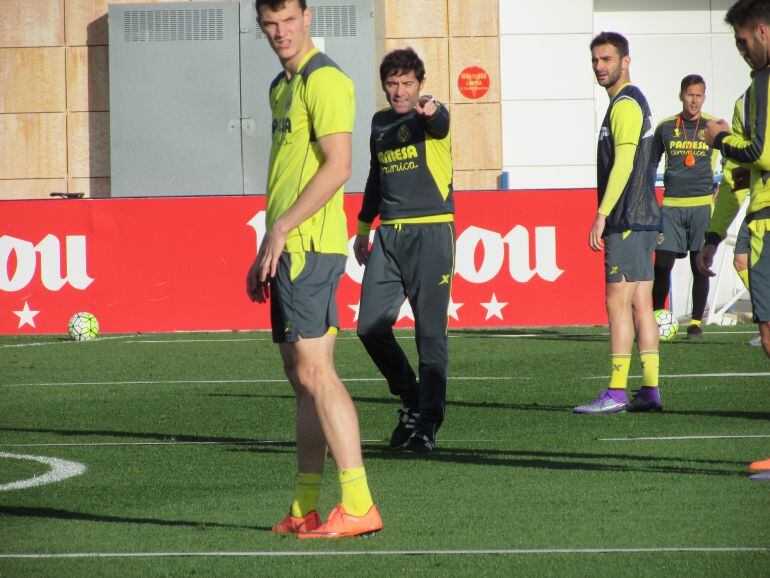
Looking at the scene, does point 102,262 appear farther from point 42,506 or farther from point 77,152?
point 42,506

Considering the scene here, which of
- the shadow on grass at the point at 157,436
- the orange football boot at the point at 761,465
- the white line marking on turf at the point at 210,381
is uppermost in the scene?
the orange football boot at the point at 761,465

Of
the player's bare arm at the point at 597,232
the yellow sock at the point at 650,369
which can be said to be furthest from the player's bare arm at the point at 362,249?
the yellow sock at the point at 650,369

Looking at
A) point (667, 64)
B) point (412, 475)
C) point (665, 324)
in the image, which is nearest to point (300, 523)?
point (412, 475)

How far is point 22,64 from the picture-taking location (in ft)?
74.2

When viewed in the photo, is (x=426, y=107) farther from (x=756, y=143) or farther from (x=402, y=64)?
(x=756, y=143)

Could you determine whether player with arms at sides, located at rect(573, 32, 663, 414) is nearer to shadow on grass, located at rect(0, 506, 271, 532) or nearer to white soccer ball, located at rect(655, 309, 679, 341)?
shadow on grass, located at rect(0, 506, 271, 532)

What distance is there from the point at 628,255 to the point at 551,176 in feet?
48.2

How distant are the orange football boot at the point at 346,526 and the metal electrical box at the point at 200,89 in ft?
56.7

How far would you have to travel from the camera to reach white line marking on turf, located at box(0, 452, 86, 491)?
6.26m

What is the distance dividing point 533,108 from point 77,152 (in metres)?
7.45

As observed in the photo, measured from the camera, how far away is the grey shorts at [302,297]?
190 inches

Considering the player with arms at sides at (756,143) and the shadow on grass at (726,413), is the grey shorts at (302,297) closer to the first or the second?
the player with arms at sides at (756,143)

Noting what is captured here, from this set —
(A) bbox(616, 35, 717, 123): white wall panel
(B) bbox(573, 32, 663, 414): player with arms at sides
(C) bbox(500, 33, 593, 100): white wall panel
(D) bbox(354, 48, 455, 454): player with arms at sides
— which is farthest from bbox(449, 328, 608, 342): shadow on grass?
(A) bbox(616, 35, 717, 123): white wall panel

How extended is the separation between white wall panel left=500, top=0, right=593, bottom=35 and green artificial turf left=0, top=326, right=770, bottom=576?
12147 mm
